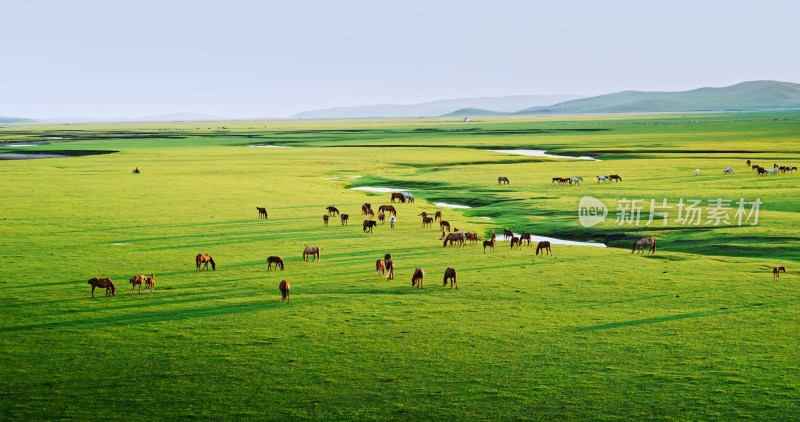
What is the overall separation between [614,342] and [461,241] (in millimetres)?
15770

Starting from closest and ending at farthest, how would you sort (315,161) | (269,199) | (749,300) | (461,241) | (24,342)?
1. (24,342)
2. (749,300)
3. (461,241)
4. (269,199)
5. (315,161)

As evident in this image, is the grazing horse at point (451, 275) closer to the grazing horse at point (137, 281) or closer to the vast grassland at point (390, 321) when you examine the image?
the vast grassland at point (390, 321)

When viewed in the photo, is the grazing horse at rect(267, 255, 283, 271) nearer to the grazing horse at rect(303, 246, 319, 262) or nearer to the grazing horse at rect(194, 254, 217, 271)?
the grazing horse at rect(303, 246, 319, 262)

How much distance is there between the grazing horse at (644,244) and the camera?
30.7 metres


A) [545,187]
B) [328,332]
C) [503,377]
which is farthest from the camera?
[545,187]

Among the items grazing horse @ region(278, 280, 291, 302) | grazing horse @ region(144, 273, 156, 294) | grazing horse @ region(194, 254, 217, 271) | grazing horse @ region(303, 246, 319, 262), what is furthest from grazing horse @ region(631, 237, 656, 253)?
grazing horse @ region(144, 273, 156, 294)

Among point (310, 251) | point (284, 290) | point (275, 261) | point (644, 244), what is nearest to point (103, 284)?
point (284, 290)

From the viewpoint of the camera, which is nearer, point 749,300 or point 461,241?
point 749,300

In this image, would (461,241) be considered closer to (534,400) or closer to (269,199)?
(534,400)

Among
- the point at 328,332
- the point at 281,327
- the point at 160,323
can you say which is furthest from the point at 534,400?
the point at 160,323

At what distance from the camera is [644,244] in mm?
30828

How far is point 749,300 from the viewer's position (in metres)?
21.4

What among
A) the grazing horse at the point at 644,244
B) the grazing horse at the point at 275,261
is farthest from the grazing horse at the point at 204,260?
the grazing horse at the point at 644,244

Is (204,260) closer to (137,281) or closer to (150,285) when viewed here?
(150,285)
